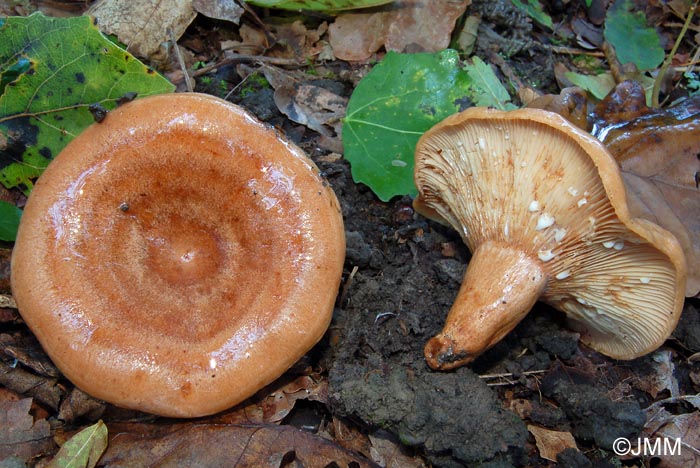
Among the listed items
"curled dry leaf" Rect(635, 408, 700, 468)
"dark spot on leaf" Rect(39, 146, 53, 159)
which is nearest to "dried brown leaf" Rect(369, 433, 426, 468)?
"curled dry leaf" Rect(635, 408, 700, 468)

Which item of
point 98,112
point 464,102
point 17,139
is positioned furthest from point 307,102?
point 17,139

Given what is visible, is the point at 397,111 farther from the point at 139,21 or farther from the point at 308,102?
the point at 139,21

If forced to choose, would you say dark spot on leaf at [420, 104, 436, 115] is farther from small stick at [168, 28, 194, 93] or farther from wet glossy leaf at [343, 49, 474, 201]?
small stick at [168, 28, 194, 93]

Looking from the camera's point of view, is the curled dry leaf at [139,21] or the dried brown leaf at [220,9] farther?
the dried brown leaf at [220,9]

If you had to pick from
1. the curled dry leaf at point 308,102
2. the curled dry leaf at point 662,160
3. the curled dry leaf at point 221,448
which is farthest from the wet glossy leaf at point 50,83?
the curled dry leaf at point 662,160

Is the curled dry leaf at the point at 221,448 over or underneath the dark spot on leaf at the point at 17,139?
underneath

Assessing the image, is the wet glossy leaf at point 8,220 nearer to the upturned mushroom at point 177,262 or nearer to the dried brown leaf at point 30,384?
the upturned mushroom at point 177,262

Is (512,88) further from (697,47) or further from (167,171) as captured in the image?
(167,171)
